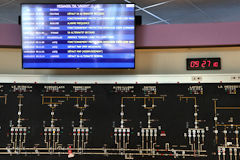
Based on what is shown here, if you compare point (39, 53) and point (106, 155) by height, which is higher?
point (39, 53)

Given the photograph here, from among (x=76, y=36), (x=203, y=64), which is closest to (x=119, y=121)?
(x=76, y=36)

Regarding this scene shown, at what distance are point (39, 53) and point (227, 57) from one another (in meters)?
1.91

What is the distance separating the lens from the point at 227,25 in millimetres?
2670

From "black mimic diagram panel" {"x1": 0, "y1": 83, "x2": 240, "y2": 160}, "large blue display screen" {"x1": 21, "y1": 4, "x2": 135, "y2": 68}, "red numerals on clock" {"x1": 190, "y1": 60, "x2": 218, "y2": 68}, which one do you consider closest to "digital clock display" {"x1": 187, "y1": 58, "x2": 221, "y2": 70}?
"red numerals on clock" {"x1": 190, "y1": 60, "x2": 218, "y2": 68}

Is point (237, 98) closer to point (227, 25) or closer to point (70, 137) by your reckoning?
point (227, 25)

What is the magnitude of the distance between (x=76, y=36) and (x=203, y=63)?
1.33 meters

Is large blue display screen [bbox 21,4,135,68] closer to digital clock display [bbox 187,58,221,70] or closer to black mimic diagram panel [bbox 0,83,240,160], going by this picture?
black mimic diagram panel [bbox 0,83,240,160]

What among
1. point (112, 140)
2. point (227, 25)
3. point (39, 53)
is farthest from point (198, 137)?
point (39, 53)

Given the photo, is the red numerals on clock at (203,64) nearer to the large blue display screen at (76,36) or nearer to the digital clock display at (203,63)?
the digital clock display at (203,63)

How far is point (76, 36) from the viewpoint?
8.46ft

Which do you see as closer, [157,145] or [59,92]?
[157,145]

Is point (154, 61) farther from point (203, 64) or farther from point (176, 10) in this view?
point (176, 10)

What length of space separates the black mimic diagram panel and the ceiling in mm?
1387

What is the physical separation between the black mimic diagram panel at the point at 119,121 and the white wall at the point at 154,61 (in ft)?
0.64
